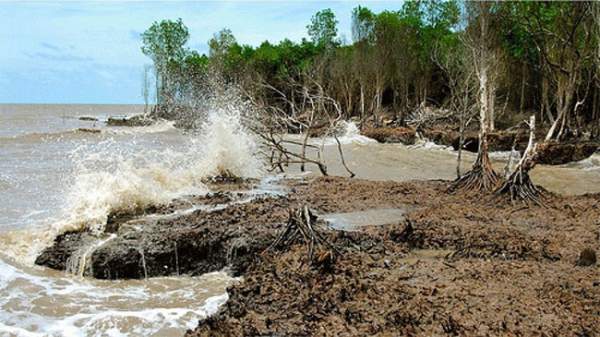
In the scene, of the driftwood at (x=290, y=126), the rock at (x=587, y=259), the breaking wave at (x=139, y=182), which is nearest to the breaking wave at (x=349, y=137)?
the driftwood at (x=290, y=126)

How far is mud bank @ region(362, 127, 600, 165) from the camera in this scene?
22344 mm

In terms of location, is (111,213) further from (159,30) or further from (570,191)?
(159,30)

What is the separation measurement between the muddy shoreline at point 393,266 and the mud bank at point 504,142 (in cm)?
616

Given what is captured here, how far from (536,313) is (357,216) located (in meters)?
5.43

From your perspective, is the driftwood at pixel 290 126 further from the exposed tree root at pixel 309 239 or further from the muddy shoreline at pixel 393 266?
the exposed tree root at pixel 309 239

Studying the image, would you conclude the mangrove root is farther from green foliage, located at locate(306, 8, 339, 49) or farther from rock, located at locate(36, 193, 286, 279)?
green foliage, located at locate(306, 8, 339, 49)

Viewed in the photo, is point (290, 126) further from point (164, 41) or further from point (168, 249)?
point (164, 41)

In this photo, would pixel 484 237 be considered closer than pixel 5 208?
Yes

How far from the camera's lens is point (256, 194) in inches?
510

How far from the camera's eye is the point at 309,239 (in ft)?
22.0

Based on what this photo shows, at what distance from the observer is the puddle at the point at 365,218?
9298 millimetres

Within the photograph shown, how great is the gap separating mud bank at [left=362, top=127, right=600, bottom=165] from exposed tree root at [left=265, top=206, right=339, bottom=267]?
9.13 m

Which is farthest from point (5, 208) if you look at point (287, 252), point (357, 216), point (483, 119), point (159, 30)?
point (159, 30)

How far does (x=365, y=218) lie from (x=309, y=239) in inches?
136
